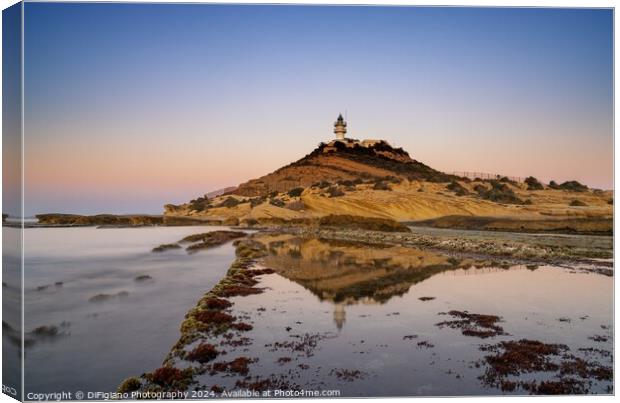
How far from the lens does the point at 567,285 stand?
17266mm

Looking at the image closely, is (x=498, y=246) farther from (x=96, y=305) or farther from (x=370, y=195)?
(x=96, y=305)

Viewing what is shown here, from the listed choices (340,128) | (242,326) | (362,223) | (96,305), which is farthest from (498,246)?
(96,305)

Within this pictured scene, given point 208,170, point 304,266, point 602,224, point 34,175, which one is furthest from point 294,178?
point 602,224

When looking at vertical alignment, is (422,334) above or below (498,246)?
below

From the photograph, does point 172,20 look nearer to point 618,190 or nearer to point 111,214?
point 111,214

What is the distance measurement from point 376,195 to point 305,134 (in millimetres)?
3946

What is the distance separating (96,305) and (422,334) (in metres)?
9.60

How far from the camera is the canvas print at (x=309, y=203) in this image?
11.5 m

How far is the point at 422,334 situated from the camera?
13.3 meters

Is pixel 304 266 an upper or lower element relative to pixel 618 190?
lower

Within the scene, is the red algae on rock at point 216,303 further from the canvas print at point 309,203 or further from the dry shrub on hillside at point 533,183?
the dry shrub on hillside at point 533,183

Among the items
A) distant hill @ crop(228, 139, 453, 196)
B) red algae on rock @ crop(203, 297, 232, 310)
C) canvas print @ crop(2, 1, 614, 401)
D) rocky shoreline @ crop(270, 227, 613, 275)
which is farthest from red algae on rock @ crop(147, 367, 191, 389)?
rocky shoreline @ crop(270, 227, 613, 275)

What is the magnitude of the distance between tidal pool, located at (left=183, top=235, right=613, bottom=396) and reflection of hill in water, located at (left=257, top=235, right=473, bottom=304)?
0.45ft

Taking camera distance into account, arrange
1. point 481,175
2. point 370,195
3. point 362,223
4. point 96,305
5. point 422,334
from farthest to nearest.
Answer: point 362,223
point 370,195
point 481,175
point 96,305
point 422,334
